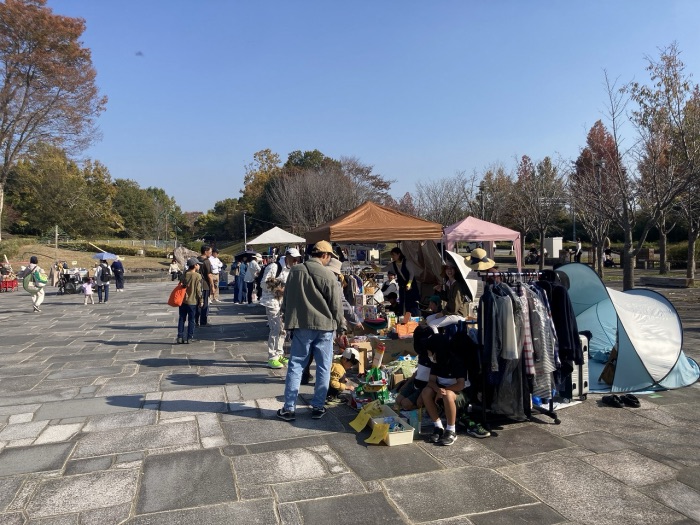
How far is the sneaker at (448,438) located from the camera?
4547mm

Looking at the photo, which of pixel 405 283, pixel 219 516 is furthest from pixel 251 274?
pixel 219 516

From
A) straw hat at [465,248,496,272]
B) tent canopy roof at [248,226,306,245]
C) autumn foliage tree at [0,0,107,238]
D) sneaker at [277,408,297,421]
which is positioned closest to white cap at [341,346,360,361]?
sneaker at [277,408,297,421]

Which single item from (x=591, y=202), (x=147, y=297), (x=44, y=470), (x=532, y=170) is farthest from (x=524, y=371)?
(x=532, y=170)

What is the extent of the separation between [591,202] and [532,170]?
1068cm

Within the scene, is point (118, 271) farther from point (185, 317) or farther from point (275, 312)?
point (275, 312)

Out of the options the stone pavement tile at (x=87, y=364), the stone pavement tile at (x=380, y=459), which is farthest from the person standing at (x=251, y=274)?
the stone pavement tile at (x=380, y=459)

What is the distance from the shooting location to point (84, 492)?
12.5ft

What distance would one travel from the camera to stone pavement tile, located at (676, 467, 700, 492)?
3.77 metres

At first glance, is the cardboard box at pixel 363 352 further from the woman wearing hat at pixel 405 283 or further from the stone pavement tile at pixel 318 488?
the stone pavement tile at pixel 318 488

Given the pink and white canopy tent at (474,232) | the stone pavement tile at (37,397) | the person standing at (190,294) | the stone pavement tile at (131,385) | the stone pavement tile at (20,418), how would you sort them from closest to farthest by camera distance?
the stone pavement tile at (20,418)
the stone pavement tile at (37,397)
the stone pavement tile at (131,385)
the person standing at (190,294)
the pink and white canopy tent at (474,232)

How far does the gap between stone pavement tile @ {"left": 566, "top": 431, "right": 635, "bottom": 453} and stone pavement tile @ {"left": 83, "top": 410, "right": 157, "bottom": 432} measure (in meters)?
4.07

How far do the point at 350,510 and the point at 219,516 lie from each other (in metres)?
0.86

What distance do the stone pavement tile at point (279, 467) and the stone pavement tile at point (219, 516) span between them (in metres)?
0.36

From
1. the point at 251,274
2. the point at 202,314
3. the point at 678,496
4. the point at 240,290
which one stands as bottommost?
the point at 678,496
